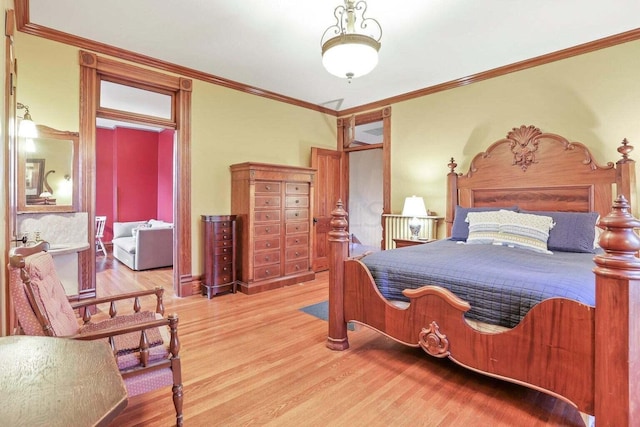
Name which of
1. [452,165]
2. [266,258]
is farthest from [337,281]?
[452,165]

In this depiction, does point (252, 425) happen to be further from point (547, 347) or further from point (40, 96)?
point (40, 96)

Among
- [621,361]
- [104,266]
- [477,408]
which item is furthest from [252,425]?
[104,266]

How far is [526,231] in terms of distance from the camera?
2.95 meters

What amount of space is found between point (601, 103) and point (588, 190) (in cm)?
91

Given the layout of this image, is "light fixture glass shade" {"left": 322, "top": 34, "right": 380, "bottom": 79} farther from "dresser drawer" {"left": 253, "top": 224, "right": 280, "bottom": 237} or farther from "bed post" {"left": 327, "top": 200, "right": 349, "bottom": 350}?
"dresser drawer" {"left": 253, "top": 224, "right": 280, "bottom": 237}

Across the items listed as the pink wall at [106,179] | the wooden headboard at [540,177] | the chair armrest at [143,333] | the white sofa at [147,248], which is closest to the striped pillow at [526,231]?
the wooden headboard at [540,177]

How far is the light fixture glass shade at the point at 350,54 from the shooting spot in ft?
7.66

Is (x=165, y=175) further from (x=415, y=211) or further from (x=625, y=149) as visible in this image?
(x=625, y=149)

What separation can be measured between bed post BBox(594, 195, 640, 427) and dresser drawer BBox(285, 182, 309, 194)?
137 inches

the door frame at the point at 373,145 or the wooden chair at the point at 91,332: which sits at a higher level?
the door frame at the point at 373,145

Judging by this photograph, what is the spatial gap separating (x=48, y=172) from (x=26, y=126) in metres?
0.52

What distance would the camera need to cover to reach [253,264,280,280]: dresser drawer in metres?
4.17

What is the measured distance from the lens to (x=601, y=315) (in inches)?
57.0

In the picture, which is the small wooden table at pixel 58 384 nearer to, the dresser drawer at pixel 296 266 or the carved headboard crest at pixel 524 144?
the dresser drawer at pixel 296 266
